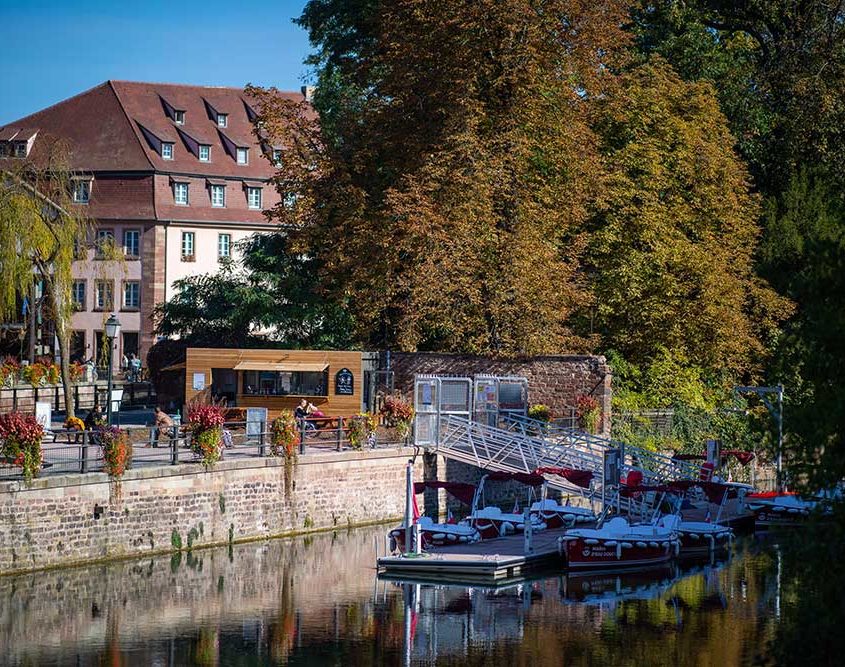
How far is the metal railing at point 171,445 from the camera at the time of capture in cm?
2961

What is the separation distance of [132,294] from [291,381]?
123 feet

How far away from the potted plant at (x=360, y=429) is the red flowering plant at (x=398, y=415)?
1191 mm

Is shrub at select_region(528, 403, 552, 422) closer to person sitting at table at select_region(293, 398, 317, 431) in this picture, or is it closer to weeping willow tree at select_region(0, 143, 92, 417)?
person sitting at table at select_region(293, 398, 317, 431)

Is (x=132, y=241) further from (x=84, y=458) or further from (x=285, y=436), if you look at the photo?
(x=84, y=458)

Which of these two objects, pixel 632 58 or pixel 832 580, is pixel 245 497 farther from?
pixel 632 58

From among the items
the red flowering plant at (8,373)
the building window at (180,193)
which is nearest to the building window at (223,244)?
the building window at (180,193)

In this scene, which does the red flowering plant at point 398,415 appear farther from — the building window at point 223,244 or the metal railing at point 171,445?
the building window at point 223,244

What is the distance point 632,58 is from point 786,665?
35193 mm

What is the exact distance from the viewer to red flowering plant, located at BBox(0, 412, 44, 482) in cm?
2769

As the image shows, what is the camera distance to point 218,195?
77.2m

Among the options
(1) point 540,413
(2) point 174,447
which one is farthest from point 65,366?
(1) point 540,413

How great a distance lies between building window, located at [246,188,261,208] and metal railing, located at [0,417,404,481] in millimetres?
41417

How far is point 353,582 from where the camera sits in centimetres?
2897

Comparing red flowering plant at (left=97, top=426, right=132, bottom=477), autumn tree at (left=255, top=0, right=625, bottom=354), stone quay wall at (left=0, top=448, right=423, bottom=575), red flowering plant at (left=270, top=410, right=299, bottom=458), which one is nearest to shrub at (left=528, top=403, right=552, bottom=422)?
autumn tree at (left=255, top=0, right=625, bottom=354)
